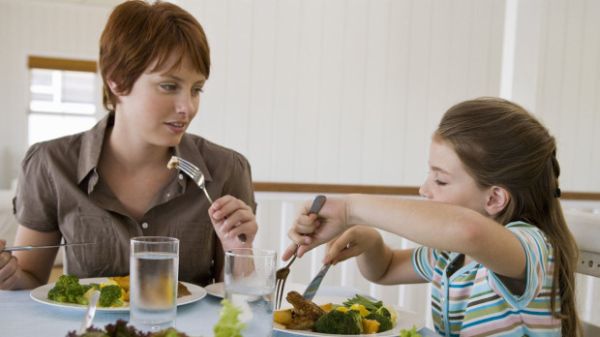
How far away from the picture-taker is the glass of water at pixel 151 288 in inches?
39.2

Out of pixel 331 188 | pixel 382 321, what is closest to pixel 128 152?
pixel 382 321

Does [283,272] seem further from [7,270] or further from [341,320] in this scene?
[7,270]

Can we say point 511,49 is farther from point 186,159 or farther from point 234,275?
point 234,275

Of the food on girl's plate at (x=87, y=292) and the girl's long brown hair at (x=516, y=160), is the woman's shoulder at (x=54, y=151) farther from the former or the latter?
the girl's long brown hair at (x=516, y=160)

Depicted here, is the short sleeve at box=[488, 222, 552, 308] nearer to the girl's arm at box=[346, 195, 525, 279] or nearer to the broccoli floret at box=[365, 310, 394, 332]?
the girl's arm at box=[346, 195, 525, 279]

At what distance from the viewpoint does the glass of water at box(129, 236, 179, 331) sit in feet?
3.26

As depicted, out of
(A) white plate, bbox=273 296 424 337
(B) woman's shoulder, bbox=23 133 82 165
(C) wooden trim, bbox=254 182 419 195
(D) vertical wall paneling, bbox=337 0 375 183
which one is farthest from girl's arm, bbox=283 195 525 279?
(D) vertical wall paneling, bbox=337 0 375 183

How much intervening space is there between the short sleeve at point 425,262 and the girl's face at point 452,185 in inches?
Answer: 9.3

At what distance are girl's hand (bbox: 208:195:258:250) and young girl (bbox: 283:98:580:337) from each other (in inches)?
7.7

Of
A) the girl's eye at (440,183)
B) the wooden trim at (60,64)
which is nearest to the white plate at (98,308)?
the girl's eye at (440,183)

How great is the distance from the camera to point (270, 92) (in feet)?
10.9

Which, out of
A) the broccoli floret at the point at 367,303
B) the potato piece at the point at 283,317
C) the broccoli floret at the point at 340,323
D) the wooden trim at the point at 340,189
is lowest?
the wooden trim at the point at 340,189

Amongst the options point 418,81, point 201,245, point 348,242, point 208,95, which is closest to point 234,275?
point 348,242

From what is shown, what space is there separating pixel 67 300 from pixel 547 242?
923 mm
